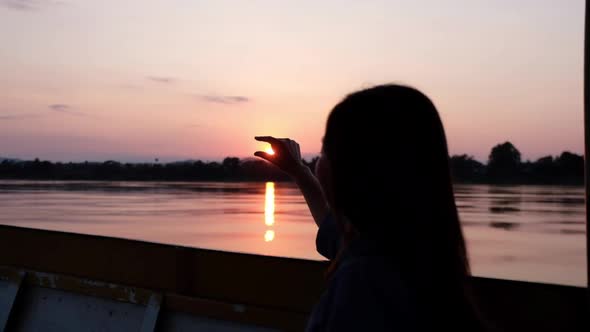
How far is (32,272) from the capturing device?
3275 mm

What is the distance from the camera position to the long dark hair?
0.91 m

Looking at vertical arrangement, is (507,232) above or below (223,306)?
below

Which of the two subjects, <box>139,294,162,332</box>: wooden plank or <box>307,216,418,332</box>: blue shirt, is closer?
<box>307,216,418,332</box>: blue shirt

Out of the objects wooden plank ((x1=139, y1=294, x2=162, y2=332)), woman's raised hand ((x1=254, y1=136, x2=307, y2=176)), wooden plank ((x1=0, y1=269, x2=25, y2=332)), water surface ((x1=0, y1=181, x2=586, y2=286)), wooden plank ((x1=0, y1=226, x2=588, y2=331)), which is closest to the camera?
woman's raised hand ((x1=254, y1=136, x2=307, y2=176))

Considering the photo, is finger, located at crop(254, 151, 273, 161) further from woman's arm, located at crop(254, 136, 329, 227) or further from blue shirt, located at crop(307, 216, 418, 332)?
blue shirt, located at crop(307, 216, 418, 332)

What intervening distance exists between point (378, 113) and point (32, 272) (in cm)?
278

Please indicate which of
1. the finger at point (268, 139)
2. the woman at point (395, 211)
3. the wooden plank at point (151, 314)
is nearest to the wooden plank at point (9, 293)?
the wooden plank at point (151, 314)

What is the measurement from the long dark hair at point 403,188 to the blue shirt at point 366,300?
3 centimetres

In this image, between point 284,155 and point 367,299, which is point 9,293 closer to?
point 284,155

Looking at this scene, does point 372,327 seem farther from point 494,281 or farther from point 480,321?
point 494,281

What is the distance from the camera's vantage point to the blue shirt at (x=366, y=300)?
84 cm

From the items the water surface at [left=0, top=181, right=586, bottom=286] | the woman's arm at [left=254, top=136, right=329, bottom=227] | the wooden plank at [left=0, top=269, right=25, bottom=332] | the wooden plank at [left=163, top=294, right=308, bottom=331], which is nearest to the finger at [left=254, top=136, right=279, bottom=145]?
the woman's arm at [left=254, top=136, right=329, bottom=227]

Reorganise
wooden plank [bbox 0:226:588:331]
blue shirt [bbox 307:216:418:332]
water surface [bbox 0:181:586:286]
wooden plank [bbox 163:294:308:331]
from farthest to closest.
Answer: water surface [bbox 0:181:586:286] < wooden plank [bbox 163:294:308:331] < wooden plank [bbox 0:226:588:331] < blue shirt [bbox 307:216:418:332]

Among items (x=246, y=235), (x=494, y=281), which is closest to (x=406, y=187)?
(x=494, y=281)
